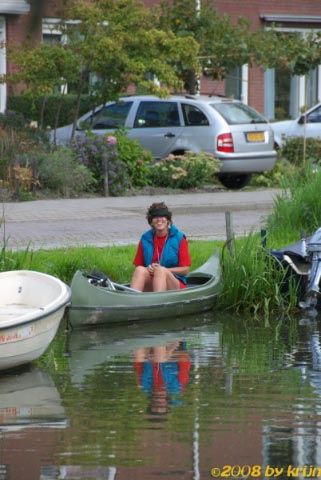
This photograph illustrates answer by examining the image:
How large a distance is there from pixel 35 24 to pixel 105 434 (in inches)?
178

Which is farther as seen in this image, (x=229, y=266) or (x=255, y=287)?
(x=229, y=266)

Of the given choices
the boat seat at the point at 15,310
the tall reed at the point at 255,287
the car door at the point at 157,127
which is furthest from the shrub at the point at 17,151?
the boat seat at the point at 15,310

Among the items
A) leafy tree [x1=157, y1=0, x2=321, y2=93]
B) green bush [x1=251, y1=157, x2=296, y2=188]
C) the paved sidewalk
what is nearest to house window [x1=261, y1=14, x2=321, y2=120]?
leafy tree [x1=157, y1=0, x2=321, y2=93]

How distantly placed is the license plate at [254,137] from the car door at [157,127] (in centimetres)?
130

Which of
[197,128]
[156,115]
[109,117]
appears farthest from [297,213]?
[109,117]

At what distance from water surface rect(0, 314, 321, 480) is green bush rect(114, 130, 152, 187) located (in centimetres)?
1002

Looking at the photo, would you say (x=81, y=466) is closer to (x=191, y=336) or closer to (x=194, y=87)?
(x=191, y=336)

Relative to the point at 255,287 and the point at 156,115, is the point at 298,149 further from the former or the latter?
the point at 255,287

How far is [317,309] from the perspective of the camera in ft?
46.5

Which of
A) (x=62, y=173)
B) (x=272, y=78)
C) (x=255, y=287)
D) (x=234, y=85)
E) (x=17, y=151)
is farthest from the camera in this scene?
(x=272, y=78)

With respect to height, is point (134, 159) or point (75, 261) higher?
point (134, 159)

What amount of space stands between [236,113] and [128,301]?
1239 cm

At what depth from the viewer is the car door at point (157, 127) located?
990 inches

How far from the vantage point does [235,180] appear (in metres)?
25.4
